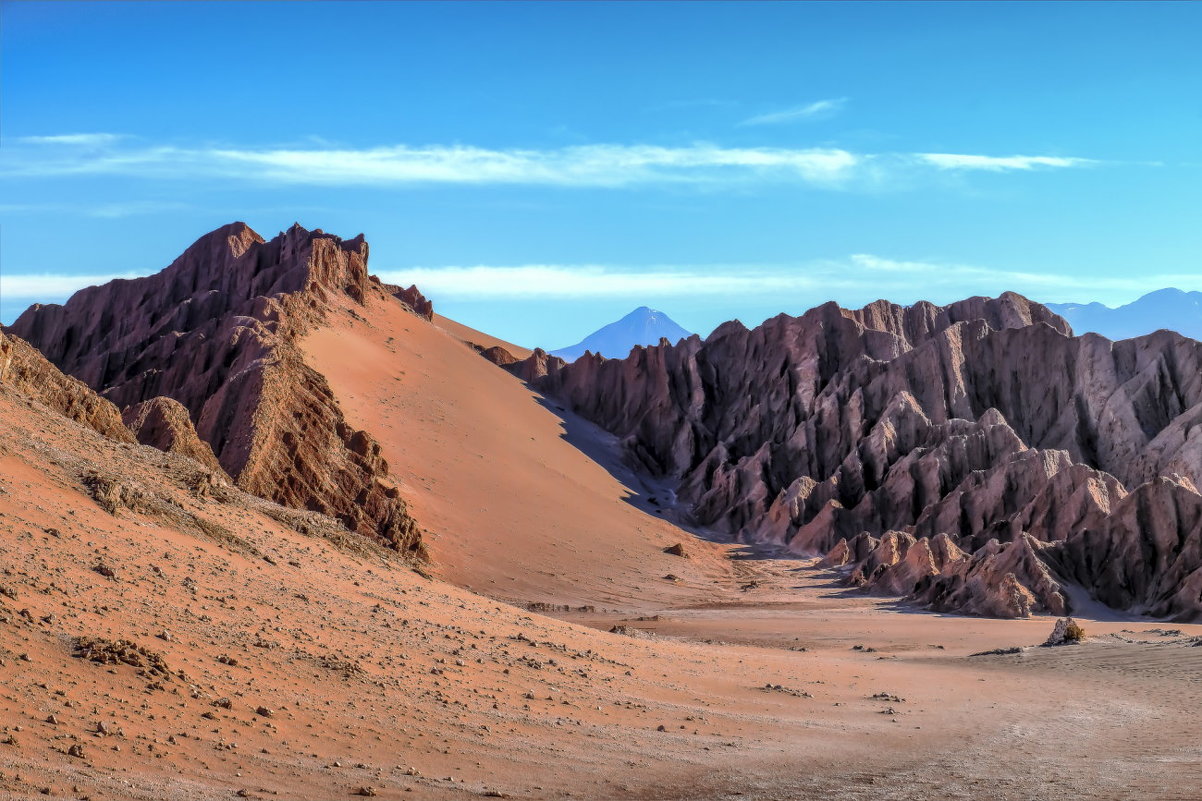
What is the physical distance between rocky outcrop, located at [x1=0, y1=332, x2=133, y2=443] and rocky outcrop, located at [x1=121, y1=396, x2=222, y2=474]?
14.9 feet

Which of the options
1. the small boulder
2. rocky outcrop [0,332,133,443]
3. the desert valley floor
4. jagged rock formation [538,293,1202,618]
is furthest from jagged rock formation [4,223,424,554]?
the small boulder

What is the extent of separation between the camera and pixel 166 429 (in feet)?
114

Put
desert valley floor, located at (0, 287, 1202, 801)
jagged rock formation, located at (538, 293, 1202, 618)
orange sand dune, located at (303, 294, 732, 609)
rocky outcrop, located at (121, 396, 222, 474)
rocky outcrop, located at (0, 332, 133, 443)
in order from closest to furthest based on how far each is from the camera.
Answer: desert valley floor, located at (0, 287, 1202, 801) → rocky outcrop, located at (0, 332, 133, 443) → rocky outcrop, located at (121, 396, 222, 474) → jagged rock formation, located at (538, 293, 1202, 618) → orange sand dune, located at (303, 294, 732, 609)

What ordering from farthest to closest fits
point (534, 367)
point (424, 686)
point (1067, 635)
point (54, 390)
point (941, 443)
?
point (534, 367) < point (941, 443) < point (1067, 635) < point (54, 390) < point (424, 686)

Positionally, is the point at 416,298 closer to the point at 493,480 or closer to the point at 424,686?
the point at 493,480

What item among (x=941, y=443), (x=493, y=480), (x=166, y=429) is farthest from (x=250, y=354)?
(x=941, y=443)

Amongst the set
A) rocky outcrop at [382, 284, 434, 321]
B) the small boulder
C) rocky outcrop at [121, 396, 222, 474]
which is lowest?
the small boulder

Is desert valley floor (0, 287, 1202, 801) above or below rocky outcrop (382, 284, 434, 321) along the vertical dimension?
below

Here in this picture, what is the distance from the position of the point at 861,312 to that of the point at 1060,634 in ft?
169

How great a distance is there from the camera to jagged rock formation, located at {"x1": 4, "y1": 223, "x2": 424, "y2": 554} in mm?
39812

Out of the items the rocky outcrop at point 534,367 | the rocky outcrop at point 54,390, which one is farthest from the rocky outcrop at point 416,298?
the rocky outcrop at point 54,390

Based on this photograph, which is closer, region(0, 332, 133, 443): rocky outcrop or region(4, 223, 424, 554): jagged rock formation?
region(0, 332, 133, 443): rocky outcrop

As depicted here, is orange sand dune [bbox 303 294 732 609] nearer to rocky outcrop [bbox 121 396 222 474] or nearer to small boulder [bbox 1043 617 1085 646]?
rocky outcrop [bbox 121 396 222 474]

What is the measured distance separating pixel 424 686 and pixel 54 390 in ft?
46.4
